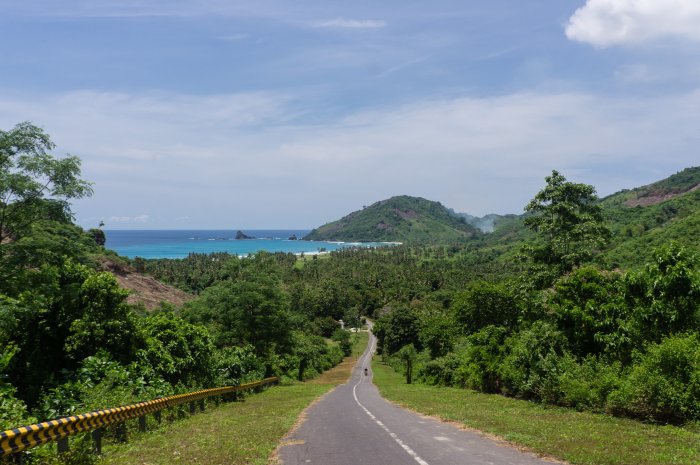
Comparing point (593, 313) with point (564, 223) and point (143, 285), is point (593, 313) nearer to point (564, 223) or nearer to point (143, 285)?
point (564, 223)

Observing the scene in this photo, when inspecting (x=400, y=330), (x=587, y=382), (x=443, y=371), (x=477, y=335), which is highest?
(x=587, y=382)

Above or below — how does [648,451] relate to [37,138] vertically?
below

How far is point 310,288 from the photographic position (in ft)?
575

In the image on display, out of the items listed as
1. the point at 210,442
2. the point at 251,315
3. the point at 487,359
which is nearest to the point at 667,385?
the point at 210,442

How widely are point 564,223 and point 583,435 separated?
925 inches

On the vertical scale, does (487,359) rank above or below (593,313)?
below

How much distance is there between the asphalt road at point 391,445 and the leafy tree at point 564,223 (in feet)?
65.2

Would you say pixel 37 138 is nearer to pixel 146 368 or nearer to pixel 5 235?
pixel 5 235

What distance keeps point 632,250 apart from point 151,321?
11722 cm

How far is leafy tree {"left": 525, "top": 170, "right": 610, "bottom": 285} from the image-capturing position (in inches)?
1271

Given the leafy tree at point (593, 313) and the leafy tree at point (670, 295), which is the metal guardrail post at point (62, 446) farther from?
the leafy tree at point (593, 313)

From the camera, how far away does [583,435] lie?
1307 centimetres

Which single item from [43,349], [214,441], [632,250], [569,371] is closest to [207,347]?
[43,349]

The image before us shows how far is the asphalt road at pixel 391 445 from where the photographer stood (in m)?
10.4
